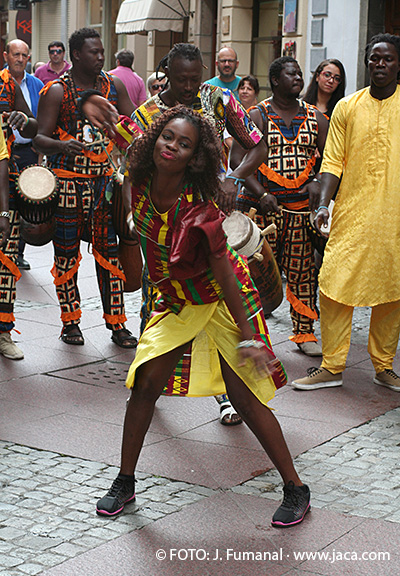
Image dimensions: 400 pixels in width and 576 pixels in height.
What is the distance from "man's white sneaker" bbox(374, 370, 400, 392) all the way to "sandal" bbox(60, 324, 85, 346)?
2.32 metres

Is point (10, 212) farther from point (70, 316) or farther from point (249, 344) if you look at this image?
point (249, 344)

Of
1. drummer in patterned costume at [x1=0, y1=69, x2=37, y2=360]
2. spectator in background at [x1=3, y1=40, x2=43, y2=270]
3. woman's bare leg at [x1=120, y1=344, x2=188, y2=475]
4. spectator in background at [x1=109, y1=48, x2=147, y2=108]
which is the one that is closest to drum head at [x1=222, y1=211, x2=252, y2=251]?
woman's bare leg at [x1=120, y1=344, x2=188, y2=475]

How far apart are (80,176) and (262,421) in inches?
134

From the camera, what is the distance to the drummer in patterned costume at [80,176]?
6.71 metres

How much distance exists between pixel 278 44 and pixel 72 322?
11221 millimetres

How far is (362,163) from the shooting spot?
19.4 feet

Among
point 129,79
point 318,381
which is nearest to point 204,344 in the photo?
point 318,381

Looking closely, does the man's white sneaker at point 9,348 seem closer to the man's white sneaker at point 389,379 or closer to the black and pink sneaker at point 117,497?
the man's white sneaker at point 389,379

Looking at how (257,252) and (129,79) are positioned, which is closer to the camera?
(257,252)

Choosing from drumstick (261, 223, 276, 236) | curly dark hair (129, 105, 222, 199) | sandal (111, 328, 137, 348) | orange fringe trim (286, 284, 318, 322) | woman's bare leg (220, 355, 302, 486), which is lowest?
sandal (111, 328, 137, 348)

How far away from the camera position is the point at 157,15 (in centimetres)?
1916

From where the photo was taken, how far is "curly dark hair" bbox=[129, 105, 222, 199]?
3986mm

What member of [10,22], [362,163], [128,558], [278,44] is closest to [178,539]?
[128,558]

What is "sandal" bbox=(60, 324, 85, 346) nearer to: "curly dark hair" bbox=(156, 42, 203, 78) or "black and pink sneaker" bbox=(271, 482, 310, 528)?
"curly dark hair" bbox=(156, 42, 203, 78)
